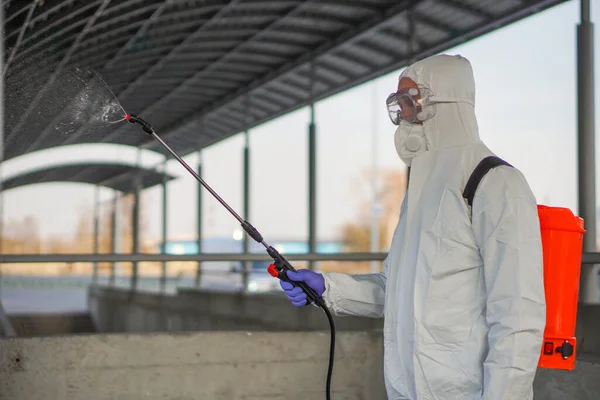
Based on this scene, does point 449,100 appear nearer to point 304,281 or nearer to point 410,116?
point 410,116

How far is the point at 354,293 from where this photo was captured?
11.0ft

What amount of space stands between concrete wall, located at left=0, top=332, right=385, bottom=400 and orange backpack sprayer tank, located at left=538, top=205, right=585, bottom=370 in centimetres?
280

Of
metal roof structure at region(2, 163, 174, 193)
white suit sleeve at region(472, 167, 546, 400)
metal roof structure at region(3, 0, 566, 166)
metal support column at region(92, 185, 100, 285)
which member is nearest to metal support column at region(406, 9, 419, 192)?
metal roof structure at region(3, 0, 566, 166)

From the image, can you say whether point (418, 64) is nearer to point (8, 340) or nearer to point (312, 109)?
point (8, 340)

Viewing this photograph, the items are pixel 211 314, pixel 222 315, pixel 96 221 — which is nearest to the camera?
pixel 222 315

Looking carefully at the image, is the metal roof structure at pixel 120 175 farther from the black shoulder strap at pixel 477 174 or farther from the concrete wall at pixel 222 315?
the black shoulder strap at pixel 477 174

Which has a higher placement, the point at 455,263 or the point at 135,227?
the point at 135,227

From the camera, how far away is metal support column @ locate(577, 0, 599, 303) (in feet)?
24.5

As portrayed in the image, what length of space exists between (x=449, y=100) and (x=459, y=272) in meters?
0.60

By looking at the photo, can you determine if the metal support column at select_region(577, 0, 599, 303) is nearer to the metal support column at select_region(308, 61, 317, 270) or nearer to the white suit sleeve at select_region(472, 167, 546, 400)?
the white suit sleeve at select_region(472, 167, 546, 400)

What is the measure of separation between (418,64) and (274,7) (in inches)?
457

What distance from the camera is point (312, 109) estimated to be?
1711 cm

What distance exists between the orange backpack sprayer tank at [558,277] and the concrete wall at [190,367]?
280cm

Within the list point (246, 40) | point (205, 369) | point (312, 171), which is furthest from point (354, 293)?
point (246, 40)
